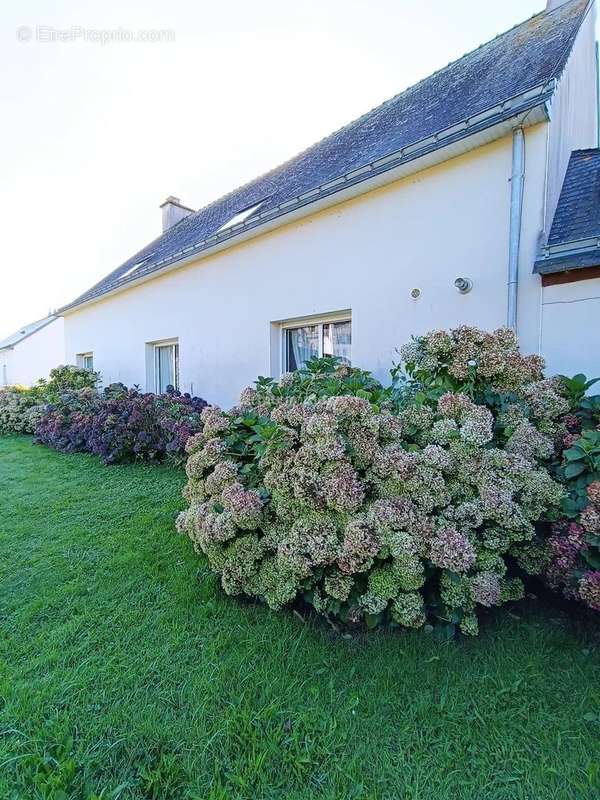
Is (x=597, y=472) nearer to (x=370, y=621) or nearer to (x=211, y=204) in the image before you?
(x=370, y=621)

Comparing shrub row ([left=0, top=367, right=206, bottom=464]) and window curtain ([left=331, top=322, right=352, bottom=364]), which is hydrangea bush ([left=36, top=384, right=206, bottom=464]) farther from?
window curtain ([left=331, top=322, right=352, bottom=364])

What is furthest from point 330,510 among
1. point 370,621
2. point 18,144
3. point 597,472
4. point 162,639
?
point 18,144

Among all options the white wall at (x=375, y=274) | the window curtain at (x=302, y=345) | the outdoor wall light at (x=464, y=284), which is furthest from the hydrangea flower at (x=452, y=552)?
the window curtain at (x=302, y=345)

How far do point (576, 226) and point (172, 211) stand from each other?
12.5 metres

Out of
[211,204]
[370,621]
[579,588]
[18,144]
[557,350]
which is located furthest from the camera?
[211,204]

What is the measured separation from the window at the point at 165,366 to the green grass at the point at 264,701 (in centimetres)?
633

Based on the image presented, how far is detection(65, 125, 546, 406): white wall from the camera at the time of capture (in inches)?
160

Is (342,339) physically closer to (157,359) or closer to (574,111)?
(574,111)

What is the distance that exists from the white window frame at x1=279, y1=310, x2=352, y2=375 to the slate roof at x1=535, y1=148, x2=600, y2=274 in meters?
2.46

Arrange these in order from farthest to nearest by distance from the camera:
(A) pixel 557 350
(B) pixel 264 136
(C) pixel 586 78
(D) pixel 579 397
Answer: (B) pixel 264 136
(C) pixel 586 78
(A) pixel 557 350
(D) pixel 579 397

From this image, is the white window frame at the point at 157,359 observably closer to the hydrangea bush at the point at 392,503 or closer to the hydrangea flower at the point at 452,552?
the hydrangea bush at the point at 392,503

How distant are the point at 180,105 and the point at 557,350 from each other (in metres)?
7.49

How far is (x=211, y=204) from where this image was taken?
12.0 meters

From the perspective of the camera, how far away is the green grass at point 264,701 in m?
1.62
